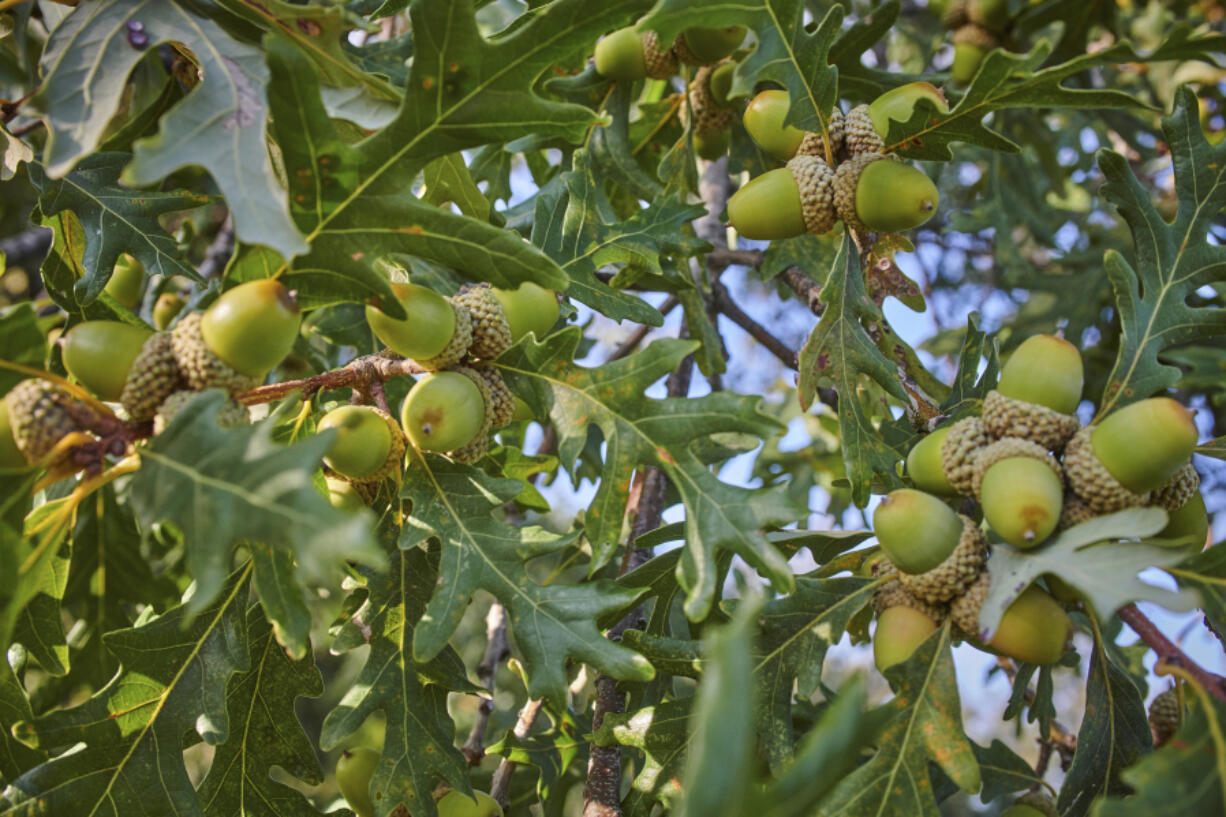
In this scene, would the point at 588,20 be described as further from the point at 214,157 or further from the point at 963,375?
the point at 963,375

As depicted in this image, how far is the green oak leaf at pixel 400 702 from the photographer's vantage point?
169 cm

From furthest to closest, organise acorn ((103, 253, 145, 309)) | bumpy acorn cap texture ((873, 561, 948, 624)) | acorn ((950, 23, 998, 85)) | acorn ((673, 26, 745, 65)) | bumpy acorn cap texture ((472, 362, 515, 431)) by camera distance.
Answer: acorn ((950, 23, 998, 85)), acorn ((103, 253, 145, 309)), acorn ((673, 26, 745, 65)), bumpy acorn cap texture ((472, 362, 515, 431)), bumpy acorn cap texture ((873, 561, 948, 624))

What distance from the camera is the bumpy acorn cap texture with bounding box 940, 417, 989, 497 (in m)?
1.56

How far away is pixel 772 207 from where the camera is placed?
6.23 ft

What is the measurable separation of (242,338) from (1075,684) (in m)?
12.1

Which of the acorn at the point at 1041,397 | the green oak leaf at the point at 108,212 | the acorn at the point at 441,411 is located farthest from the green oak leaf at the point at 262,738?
the acorn at the point at 1041,397

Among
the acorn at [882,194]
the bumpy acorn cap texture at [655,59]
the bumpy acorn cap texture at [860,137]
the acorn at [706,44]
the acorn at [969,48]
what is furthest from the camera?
the acorn at [969,48]

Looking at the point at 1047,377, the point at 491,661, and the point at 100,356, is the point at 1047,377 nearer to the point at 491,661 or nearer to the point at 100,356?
the point at 100,356

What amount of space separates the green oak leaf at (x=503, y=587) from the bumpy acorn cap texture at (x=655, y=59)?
1329mm

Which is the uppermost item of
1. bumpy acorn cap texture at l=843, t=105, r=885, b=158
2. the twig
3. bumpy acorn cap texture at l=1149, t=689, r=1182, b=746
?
bumpy acorn cap texture at l=843, t=105, r=885, b=158

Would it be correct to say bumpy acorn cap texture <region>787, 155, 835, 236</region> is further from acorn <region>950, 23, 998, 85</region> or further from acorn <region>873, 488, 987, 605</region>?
acorn <region>950, 23, 998, 85</region>

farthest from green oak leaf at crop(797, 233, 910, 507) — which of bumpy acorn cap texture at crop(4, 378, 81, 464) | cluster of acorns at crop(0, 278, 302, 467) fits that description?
bumpy acorn cap texture at crop(4, 378, 81, 464)

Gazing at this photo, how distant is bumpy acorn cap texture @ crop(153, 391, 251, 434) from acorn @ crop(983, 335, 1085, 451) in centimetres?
122

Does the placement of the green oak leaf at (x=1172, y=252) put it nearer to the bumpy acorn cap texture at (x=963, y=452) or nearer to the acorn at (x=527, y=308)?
the bumpy acorn cap texture at (x=963, y=452)
